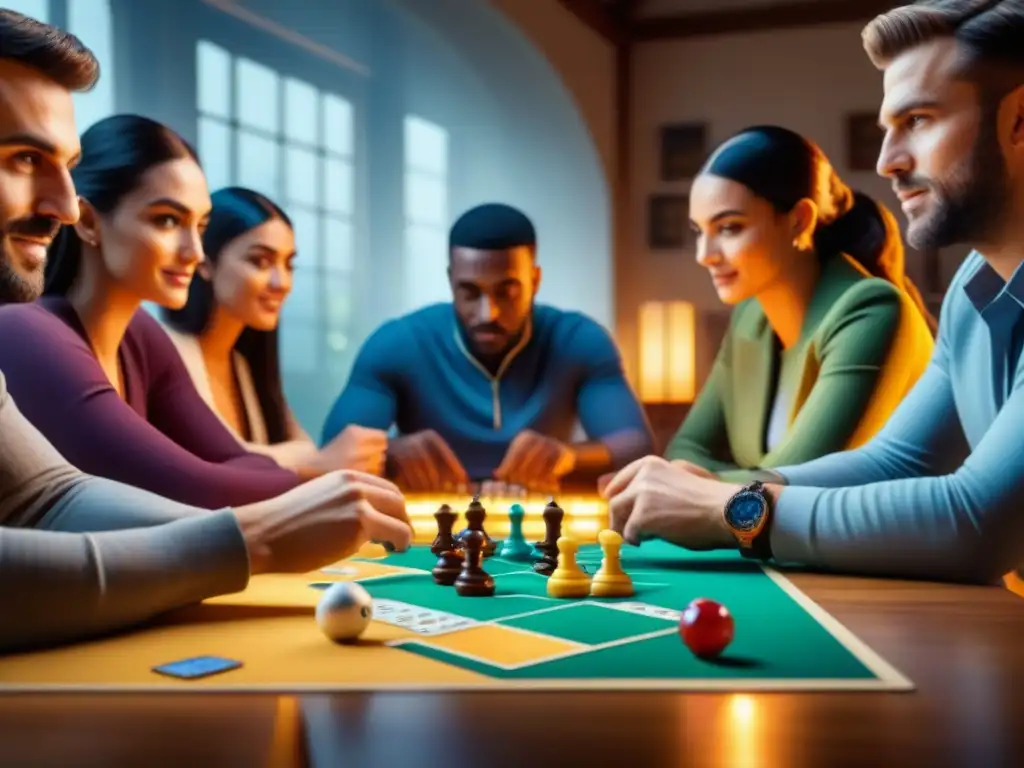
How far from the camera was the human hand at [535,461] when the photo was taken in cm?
306

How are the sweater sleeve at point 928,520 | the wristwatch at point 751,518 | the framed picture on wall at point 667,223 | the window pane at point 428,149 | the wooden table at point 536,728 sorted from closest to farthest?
the wooden table at point 536,728, the sweater sleeve at point 928,520, the wristwatch at point 751,518, the window pane at point 428,149, the framed picture on wall at point 667,223

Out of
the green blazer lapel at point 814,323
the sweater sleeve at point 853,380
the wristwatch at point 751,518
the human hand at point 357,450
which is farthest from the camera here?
the human hand at point 357,450

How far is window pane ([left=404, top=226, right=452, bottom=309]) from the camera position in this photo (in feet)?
12.5

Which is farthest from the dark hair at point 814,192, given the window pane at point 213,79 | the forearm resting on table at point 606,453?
the window pane at point 213,79

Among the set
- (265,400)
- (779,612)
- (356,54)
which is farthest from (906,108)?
(356,54)

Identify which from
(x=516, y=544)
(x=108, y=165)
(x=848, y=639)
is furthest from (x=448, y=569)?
(x=108, y=165)

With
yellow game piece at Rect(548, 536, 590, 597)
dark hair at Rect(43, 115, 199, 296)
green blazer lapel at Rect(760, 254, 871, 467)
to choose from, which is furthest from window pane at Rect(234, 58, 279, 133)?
yellow game piece at Rect(548, 536, 590, 597)

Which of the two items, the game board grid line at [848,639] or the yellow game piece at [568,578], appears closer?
the game board grid line at [848,639]

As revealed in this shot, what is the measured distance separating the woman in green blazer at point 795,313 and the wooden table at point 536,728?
1536mm

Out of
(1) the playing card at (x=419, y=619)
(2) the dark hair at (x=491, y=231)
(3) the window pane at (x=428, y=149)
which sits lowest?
(1) the playing card at (x=419, y=619)

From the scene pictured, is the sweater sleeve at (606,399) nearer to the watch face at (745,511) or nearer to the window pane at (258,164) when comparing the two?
the window pane at (258,164)

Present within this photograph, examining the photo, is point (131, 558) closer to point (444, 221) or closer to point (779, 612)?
point (779, 612)

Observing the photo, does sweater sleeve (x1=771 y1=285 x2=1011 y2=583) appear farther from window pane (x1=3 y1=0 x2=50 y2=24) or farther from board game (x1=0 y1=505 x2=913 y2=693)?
window pane (x1=3 y1=0 x2=50 y2=24)

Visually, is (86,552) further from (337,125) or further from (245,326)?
(337,125)
